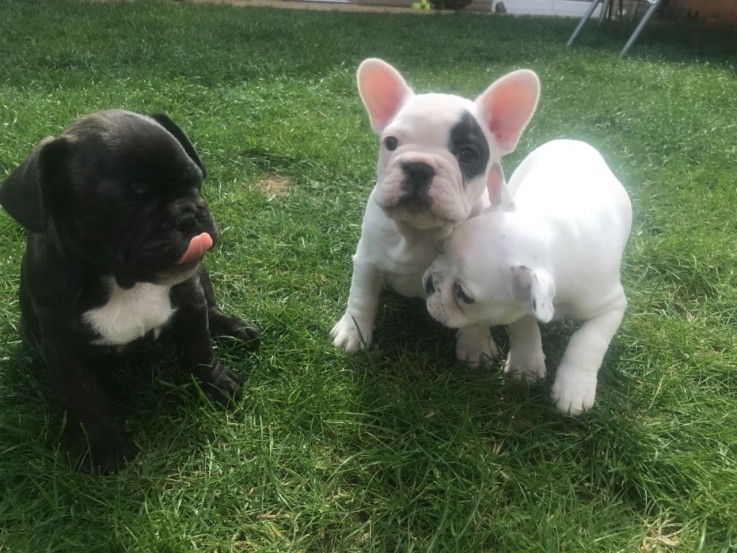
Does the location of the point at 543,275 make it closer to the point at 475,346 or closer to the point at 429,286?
the point at 429,286

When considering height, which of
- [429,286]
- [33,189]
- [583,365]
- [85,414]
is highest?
[33,189]

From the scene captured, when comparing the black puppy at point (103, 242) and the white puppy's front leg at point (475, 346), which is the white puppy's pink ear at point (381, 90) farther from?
the white puppy's front leg at point (475, 346)

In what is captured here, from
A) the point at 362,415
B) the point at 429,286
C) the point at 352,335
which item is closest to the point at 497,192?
the point at 429,286

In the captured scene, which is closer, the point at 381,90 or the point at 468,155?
the point at 468,155

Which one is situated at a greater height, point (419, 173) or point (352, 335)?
point (419, 173)

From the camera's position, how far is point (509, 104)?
259 cm

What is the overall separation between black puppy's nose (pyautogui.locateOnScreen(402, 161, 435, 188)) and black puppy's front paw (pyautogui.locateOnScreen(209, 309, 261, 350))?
3.31ft

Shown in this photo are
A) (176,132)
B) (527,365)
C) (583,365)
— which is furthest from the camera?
(527,365)

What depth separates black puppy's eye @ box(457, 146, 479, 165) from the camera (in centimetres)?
241

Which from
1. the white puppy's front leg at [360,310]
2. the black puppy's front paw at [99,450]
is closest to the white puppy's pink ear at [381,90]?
the white puppy's front leg at [360,310]

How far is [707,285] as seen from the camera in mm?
3361

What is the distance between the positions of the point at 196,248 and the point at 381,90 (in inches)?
43.2

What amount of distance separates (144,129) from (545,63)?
712cm

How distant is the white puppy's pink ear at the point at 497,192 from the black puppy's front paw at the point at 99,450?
1.60m
